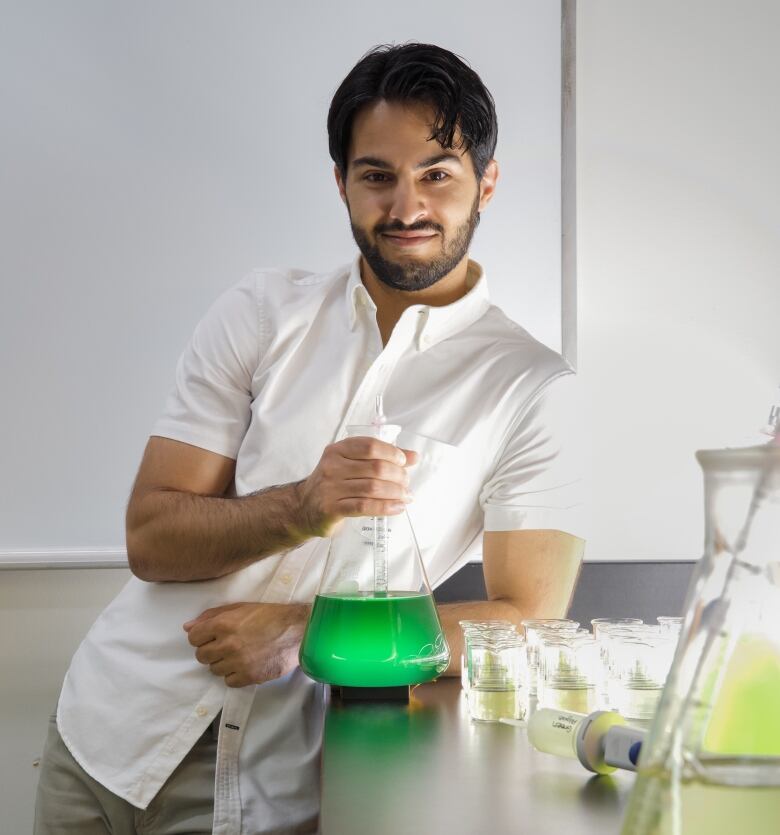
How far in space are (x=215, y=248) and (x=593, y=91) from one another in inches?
34.9

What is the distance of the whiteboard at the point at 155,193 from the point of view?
6.39 ft

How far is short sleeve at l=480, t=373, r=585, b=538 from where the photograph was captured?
4.16ft

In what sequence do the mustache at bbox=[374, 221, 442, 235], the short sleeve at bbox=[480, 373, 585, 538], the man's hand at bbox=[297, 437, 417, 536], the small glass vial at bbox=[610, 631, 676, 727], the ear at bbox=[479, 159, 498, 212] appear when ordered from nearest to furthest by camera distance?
the small glass vial at bbox=[610, 631, 676, 727] < the man's hand at bbox=[297, 437, 417, 536] < the short sleeve at bbox=[480, 373, 585, 538] < the mustache at bbox=[374, 221, 442, 235] < the ear at bbox=[479, 159, 498, 212]

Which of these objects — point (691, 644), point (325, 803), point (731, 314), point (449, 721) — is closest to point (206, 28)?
point (731, 314)

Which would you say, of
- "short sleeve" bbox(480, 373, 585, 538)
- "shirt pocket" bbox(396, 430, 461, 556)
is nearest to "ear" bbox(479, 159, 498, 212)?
"short sleeve" bbox(480, 373, 585, 538)

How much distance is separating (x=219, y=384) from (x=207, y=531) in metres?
0.25

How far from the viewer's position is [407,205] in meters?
1.36

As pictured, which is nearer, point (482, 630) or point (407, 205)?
point (482, 630)

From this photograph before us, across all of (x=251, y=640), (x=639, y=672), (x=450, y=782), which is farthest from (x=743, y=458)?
(x=251, y=640)

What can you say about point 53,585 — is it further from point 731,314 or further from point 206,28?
point 731,314

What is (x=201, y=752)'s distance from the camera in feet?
4.08

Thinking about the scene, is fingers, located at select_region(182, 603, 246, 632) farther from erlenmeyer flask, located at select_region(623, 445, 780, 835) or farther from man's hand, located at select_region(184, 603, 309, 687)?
erlenmeyer flask, located at select_region(623, 445, 780, 835)

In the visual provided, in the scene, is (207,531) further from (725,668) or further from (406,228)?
(725,668)

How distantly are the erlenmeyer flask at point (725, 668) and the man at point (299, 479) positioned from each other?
2.64 feet
